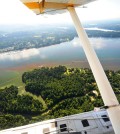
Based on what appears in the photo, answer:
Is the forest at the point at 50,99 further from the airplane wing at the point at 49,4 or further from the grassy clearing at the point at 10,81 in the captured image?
the airplane wing at the point at 49,4

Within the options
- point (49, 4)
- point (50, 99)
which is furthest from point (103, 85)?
point (50, 99)

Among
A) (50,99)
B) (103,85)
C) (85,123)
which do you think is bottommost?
(103,85)

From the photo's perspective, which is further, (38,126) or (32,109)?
(32,109)

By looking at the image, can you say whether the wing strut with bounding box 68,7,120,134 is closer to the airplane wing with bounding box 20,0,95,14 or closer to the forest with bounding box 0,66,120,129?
the airplane wing with bounding box 20,0,95,14

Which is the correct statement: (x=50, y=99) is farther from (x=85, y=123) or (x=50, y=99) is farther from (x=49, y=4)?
(x=49, y=4)

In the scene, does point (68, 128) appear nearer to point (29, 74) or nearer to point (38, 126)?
point (38, 126)

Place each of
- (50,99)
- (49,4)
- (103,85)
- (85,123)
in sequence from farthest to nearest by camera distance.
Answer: (50,99) < (85,123) < (49,4) < (103,85)

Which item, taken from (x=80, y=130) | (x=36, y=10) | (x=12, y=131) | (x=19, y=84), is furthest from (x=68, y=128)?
(x=19, y=84)
